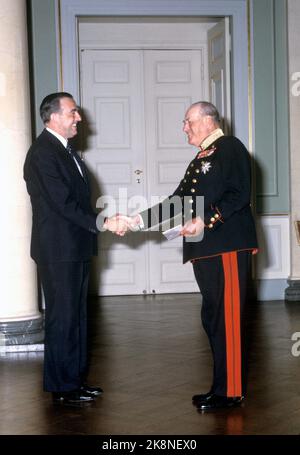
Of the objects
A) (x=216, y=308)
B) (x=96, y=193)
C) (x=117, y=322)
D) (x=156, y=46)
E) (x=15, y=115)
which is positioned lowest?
(x=117, y=322)

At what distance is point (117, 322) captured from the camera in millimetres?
6293

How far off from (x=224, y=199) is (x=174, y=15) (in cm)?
421

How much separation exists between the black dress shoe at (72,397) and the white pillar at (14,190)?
1485 mm

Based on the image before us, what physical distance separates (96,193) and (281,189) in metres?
2.00

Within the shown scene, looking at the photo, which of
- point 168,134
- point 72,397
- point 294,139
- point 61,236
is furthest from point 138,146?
point 72,397

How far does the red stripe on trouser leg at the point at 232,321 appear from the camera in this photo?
3438 millimetres

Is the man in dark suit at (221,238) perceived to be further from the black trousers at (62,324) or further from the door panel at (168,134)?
the door panel at (168,134)

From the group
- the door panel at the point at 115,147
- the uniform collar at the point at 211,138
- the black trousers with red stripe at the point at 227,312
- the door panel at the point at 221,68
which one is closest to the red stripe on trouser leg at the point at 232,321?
the black trousers with red stripe at the point at 227,312

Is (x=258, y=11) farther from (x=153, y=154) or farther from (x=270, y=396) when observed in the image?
(x=270, y=396)

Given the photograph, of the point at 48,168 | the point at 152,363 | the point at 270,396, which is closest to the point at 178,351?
the point at 152,363

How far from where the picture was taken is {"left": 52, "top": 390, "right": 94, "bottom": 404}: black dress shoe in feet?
12.3

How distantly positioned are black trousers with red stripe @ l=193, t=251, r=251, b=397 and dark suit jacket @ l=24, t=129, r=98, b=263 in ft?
2.08

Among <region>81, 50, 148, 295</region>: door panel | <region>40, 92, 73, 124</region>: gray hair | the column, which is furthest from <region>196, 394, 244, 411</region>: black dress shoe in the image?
<region>81, 50, 148, 295</region>: door panel

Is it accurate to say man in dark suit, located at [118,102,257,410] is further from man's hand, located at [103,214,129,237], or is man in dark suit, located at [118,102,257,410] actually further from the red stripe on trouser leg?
man's hand, located at [103,214,129,237]
